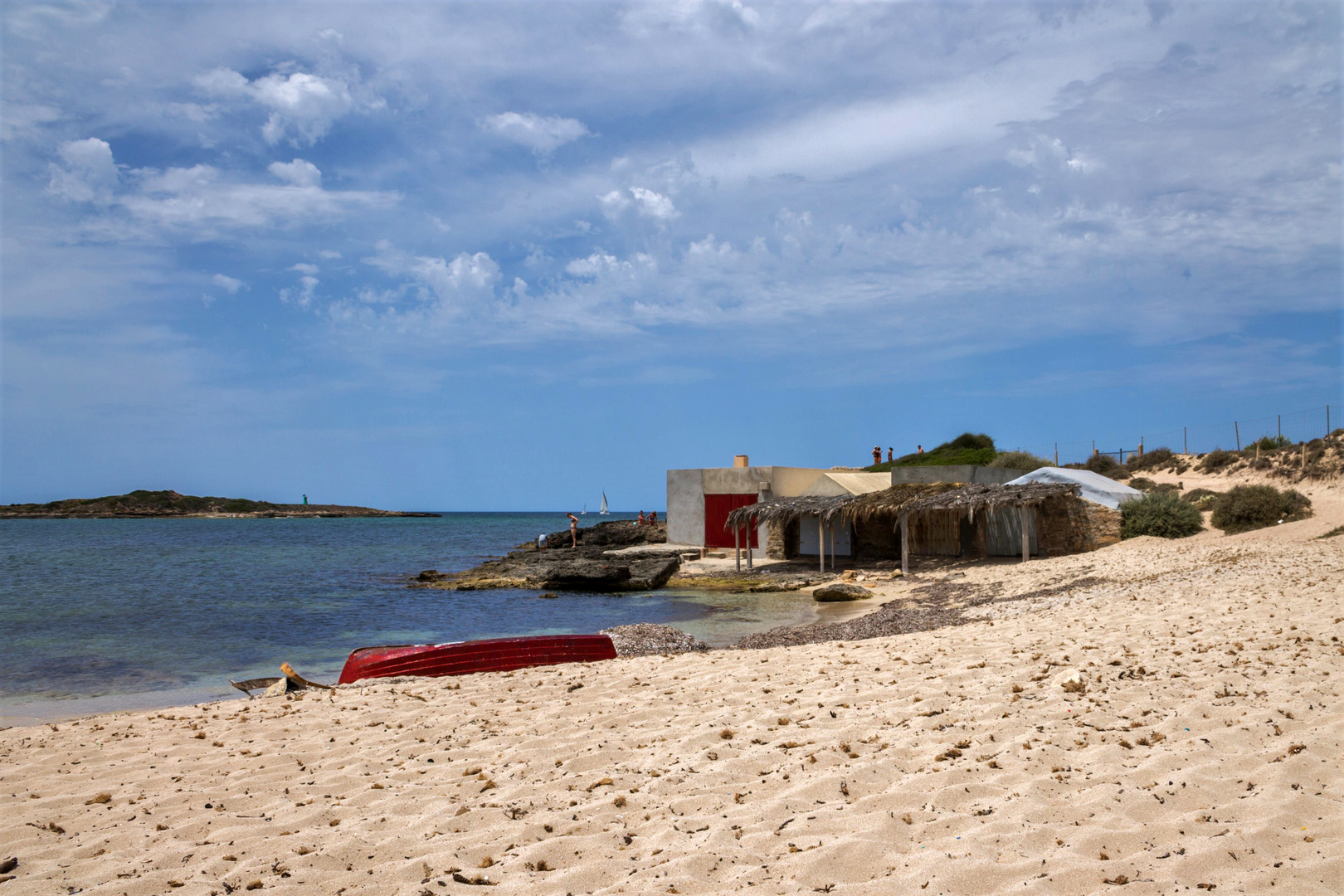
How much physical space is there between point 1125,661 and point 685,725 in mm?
3535

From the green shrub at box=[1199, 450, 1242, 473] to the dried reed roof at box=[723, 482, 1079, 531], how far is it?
1637cm

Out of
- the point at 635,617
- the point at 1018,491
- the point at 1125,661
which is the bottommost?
the point at 635,617

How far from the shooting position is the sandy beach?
3521 millimetres

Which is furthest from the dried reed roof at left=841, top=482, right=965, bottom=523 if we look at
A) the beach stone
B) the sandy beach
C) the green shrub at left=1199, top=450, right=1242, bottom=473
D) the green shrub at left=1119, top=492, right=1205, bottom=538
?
the green shrub at left=1199, top=450, right=1242, bottom=473

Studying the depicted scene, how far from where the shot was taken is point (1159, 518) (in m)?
22.6

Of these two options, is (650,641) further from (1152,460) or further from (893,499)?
(1152,460)

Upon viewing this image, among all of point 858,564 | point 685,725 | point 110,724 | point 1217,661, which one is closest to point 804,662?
point 685,725

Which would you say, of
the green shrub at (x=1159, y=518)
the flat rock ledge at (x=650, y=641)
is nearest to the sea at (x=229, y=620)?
the flat rock ledge at (x=650, y=641)

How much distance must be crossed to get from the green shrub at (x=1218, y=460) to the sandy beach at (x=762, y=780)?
3161 cm

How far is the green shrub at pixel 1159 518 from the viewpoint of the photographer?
22.2m

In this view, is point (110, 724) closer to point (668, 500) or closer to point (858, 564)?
point (858, 564)

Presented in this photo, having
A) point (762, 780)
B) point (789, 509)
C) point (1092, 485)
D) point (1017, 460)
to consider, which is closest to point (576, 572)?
point (789, 509)

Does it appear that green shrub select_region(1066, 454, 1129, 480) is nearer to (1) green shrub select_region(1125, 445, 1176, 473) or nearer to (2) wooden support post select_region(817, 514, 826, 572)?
(1) green shrub select_region(1125, 445, 1176, 473)

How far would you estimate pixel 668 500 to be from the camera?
112 feet
